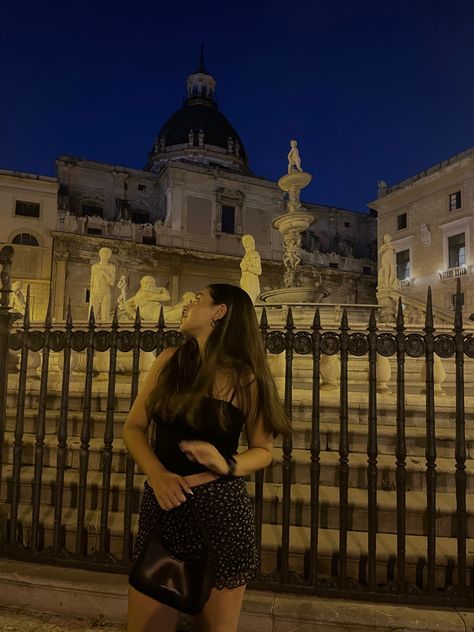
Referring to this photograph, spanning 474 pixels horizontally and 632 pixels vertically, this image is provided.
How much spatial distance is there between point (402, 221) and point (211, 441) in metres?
33.7

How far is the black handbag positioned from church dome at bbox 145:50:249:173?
135 feet

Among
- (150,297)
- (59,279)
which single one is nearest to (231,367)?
(150,297)

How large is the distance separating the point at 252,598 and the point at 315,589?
461 mm

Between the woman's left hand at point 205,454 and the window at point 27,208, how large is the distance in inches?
1128

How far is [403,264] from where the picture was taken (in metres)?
32.7

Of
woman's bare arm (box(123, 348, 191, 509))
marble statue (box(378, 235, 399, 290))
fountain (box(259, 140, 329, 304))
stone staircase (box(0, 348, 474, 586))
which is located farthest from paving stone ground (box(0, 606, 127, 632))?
marble statue (box(378, 235, 399, 290))

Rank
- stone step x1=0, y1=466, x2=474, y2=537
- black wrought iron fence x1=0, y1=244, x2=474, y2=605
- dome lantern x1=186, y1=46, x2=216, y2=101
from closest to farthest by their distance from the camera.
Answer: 1. black wrought iron fence x1=0, y1=244, x2=474, y2=605
2. stone step x1=0, y1=466, x2=474, y2=537
3. dome lantern x1=186, y1=46, x2=216, y2=101

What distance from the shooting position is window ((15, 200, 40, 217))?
27125 millimetres

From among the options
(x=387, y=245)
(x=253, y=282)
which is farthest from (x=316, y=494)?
(x=387, y=245)

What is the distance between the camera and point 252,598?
317 cm

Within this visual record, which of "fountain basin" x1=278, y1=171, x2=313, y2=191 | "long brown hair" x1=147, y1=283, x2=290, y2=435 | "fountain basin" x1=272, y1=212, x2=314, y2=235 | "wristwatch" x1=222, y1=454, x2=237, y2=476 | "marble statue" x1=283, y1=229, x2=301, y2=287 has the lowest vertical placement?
"wristwatch" x1=222, y1=454, x2=237, y2=476

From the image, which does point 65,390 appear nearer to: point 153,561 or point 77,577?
point 77,577

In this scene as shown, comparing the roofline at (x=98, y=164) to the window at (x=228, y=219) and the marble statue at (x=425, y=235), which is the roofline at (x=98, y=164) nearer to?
the window at (x=228, y=219)

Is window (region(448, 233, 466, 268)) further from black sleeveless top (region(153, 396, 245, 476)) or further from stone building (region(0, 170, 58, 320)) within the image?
black sleeveless top (region(153, 396, 245, 476))
